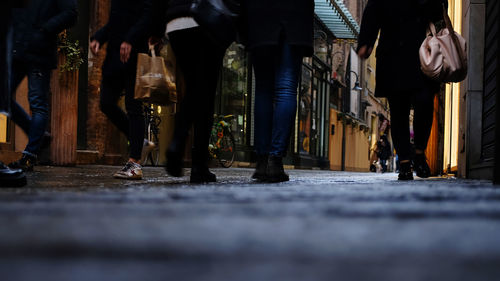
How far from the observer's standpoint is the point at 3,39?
105 inches

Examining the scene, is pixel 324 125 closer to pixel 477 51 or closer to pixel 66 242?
pixel 477 51

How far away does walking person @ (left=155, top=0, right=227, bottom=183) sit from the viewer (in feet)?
10.9

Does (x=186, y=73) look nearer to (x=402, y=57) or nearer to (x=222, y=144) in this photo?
(x=402, y=57)

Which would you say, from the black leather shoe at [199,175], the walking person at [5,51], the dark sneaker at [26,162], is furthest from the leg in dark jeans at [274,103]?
the dark sneaker at [26,162]

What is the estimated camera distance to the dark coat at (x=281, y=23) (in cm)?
377

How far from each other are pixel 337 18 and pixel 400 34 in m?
13.9

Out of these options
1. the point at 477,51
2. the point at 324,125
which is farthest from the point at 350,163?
the point at 477,51

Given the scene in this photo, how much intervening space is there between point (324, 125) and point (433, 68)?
17.5 m

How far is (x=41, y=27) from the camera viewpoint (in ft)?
15.9

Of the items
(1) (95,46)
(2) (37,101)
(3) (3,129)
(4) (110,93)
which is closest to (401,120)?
(4) (110,93)

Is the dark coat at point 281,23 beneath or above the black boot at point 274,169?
above

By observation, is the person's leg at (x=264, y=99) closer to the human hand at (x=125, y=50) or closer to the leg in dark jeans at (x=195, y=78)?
the leg in dark jeans at (x=195, y=78)

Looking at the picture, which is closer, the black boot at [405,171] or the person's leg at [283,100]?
the person's leg at [283,100]

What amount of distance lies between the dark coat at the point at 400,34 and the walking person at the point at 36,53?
8.18 ft
